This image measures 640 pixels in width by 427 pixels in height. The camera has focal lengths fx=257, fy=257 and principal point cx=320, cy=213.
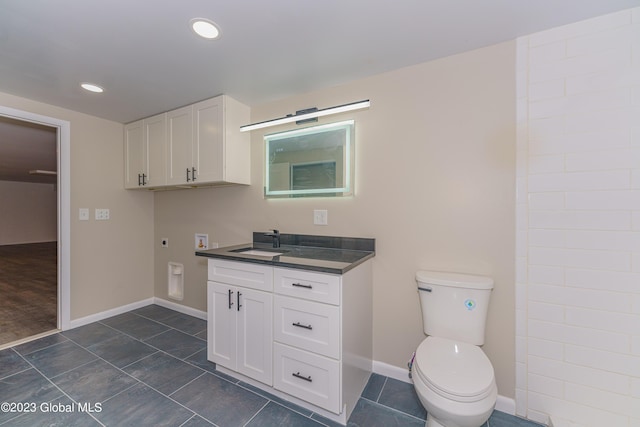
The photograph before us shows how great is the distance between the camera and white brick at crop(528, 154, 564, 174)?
1458 mm

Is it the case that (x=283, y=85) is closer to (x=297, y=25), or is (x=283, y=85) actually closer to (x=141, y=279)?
(x=297, y=25)

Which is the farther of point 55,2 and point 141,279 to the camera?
point 141,279

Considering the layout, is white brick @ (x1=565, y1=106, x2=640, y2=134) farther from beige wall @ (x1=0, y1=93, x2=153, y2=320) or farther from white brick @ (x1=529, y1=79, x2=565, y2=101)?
beige wall @ (x1=0, y1=93, x2=153, y2=320)

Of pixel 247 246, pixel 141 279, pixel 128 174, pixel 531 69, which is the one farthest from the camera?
pixel 141 279

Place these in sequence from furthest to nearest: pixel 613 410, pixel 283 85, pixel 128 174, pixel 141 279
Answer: pixel 141 279 < pixel 128 174 < pixel 283 85 < pixel 613 410

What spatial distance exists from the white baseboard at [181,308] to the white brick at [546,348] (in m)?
2.90

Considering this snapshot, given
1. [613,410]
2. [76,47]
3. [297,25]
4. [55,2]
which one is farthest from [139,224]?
[613,410]

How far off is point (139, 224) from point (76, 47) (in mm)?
2136

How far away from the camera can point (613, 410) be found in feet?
4.45

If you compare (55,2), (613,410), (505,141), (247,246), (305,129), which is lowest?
(613,410)

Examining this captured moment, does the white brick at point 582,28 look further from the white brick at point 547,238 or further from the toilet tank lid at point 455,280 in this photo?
the toilet tank lid at point 455,280

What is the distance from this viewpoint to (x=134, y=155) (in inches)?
117

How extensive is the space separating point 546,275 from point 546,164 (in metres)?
0.64

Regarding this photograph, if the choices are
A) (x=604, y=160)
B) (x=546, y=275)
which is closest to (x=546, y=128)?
(x=604, y=160)
